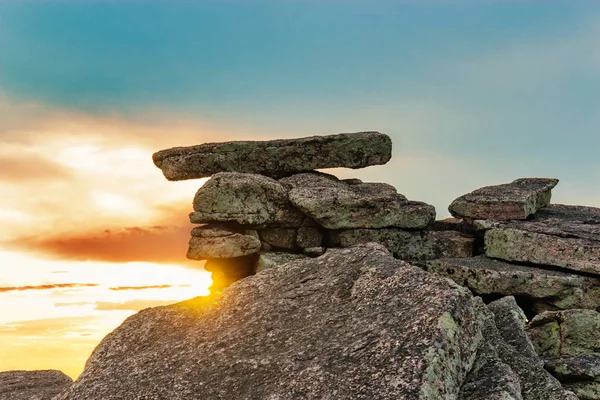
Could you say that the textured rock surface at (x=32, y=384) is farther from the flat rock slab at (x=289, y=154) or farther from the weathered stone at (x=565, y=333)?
the flat rock slab at (x=289, y=154)

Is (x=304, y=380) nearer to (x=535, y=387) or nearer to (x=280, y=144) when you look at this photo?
(x=535, y=387)

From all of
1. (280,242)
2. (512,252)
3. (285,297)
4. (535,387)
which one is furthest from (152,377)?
(512,252)

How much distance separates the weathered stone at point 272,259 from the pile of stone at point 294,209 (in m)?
0.03

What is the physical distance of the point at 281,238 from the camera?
21734 mm

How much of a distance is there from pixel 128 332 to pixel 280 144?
14.8 m

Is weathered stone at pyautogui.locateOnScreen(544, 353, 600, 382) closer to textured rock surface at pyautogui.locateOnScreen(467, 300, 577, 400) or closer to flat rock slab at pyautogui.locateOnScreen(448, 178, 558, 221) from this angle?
textured rock surface at pyautogui.locateOnScreen(467, 300, 577, 400)

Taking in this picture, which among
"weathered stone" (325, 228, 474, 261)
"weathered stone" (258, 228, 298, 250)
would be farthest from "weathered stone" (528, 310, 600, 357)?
"weathered stone" (258, 228, 298, 250)

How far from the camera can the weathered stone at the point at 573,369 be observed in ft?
34.0

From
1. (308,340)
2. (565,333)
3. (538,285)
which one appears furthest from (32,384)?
(538,285)

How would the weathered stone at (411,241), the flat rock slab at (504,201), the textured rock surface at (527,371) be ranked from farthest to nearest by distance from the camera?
the flat rock slab at (504,201) → the weathered stone at (411,241) → the textured rock surface at (527,371)

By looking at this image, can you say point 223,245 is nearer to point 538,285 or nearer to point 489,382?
point 538,285

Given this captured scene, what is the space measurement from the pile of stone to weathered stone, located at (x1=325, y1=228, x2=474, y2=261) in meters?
0.03

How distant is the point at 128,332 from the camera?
29.2ft

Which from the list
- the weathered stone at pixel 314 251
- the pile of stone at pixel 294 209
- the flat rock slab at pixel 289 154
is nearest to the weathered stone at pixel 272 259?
the pile of stone at pixel 294 209
